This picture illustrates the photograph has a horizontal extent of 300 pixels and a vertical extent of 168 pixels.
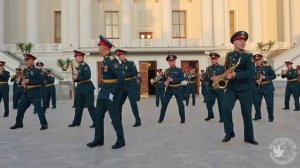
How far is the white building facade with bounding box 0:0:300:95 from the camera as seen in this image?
31078 mm

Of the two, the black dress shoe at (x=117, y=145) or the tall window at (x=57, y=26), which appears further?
the tall window at (x=57, y=26)

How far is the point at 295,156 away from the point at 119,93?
3.24 meters

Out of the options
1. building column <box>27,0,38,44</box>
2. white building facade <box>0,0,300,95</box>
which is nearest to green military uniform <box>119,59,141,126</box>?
white building facade <box>0,0,300,95</box>

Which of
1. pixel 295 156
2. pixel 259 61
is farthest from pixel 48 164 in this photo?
pixel 259 61

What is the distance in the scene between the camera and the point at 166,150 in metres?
6.49

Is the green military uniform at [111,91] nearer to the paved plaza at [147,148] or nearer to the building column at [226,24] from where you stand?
the paved plaza at [147,148]

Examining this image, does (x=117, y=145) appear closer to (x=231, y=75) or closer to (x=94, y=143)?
(x=94, y=143)

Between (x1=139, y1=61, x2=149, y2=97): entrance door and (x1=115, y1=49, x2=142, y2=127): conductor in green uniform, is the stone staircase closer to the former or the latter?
(x1=139, y1=61, x2=149, y2=97): entrance door

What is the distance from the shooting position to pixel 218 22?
1245 inches

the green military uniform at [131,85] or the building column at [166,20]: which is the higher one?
the building column at [166,20]

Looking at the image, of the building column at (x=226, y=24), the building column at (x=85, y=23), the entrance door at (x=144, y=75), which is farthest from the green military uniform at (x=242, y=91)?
the building column at (x=226, y=24)

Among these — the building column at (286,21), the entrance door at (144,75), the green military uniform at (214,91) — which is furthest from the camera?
the building column at (286,21)

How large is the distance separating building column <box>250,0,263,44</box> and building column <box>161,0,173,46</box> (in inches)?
313

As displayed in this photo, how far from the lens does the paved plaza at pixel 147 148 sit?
5.51m
